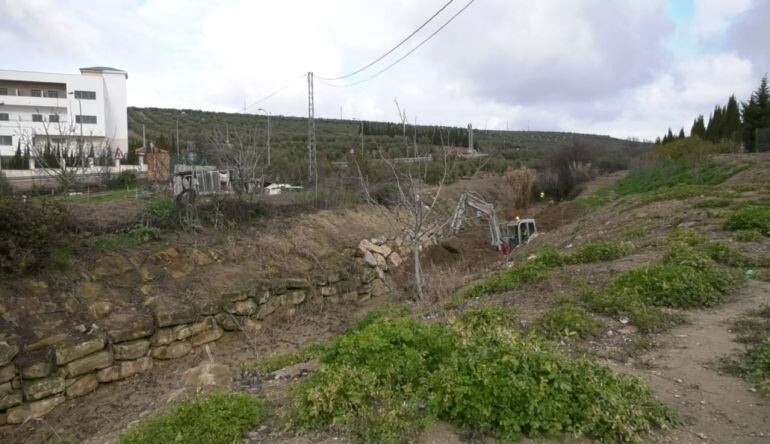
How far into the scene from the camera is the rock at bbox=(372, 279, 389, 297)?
16.9 m

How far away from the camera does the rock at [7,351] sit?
27.3ft

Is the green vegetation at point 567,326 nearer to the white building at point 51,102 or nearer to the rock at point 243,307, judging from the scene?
the rock at point 243,307

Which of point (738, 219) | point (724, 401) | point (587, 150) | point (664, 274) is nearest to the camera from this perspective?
point (724, 401)

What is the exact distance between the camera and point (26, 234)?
9984mm

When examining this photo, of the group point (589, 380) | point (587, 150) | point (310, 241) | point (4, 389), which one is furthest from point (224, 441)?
point (587, 150)

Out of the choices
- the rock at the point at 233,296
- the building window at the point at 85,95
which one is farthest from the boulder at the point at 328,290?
the building window at the point at 85,95

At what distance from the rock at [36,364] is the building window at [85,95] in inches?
1916

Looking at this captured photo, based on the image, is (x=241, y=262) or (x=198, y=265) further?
(x=241, y=262)

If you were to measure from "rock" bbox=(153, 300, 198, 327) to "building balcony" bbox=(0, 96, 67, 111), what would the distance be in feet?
153

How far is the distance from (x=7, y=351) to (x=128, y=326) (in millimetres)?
2105

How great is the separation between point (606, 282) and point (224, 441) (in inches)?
221

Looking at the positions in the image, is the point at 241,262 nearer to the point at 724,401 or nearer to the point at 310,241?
the point at 310,241

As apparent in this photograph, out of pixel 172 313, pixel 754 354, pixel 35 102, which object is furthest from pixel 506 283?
pixel 35 102

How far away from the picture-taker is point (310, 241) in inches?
662
